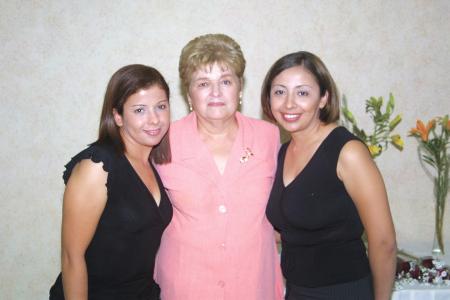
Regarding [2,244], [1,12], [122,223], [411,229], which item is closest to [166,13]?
[1,12]

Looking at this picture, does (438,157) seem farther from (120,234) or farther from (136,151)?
(120,234)

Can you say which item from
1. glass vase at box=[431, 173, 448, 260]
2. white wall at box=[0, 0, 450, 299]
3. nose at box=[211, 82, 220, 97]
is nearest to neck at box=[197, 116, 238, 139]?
nose at box=[211, 82, 220, 97]

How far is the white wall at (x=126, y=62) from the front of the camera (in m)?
2.44

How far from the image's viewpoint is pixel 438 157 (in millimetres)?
2482

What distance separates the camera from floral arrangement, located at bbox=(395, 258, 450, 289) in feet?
7.00

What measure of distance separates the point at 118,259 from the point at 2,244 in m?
1.50

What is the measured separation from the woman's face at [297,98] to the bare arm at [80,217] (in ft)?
2.57

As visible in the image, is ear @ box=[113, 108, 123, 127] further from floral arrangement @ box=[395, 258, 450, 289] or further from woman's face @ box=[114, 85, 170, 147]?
floral arrangement @ box=[395, 258, 450, 289]

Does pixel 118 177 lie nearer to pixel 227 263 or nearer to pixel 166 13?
pixel 227 263

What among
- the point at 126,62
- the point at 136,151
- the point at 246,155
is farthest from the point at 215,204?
the point at 126,62

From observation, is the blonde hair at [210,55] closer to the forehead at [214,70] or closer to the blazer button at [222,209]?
the forehead at [214,70]

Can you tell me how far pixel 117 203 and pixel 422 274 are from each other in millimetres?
1734

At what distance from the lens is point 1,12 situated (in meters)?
2.39

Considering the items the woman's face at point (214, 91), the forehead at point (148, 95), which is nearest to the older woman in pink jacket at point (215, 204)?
the woman's face at point (214, 91)
